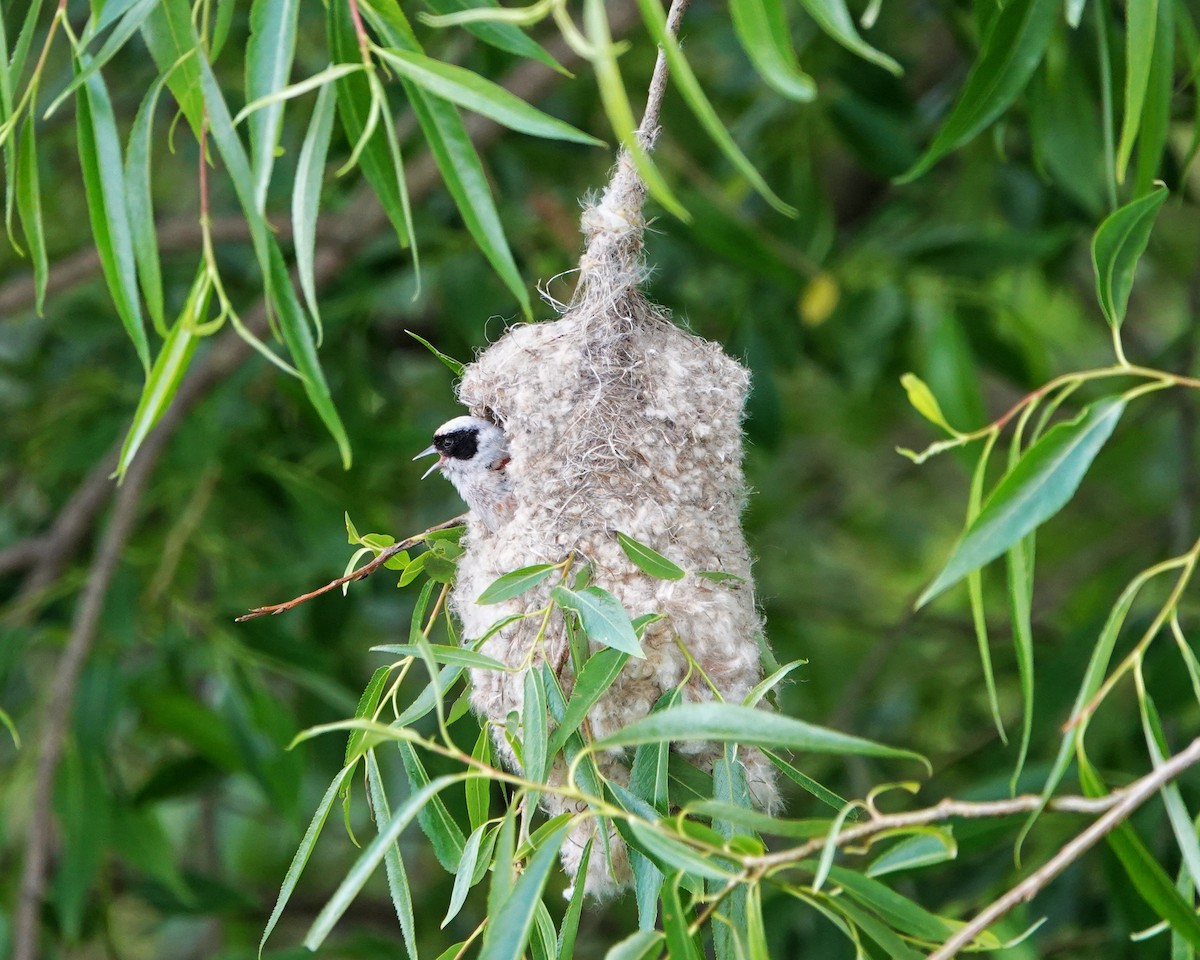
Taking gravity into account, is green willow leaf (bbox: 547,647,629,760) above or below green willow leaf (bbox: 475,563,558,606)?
below

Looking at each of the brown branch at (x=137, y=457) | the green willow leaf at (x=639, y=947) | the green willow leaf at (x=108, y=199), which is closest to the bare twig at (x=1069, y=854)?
the green willow leaf at (x=639, y=947)

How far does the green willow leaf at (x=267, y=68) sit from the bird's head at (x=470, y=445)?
1.13m

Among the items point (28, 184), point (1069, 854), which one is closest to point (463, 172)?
point (28, 184)

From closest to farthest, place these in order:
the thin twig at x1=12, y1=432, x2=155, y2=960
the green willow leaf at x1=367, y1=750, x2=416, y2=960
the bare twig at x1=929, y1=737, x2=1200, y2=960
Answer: the bare twig at x1=929, y1=737, x2=1200, y2=960 → the green willow leaf at x1=367, y1=750, x2=416, y2=960 → the thin twig at x1=12, y1=432, x2=155, y2=960

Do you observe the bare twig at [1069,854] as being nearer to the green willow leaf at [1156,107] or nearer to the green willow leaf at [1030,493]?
the green willow leaf at [1030,493]

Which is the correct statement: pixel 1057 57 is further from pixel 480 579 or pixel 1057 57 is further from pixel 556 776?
pixel 556 776

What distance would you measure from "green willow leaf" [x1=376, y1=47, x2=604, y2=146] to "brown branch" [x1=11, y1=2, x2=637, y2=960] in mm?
1902

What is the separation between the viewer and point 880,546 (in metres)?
5.95

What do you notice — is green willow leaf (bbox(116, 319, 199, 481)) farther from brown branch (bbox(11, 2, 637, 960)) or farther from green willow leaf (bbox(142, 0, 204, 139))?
brown branch (bbox(11, 2, 637, 960))

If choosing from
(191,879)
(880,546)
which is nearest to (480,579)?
(191,879)

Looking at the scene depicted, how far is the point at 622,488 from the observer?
2.05m

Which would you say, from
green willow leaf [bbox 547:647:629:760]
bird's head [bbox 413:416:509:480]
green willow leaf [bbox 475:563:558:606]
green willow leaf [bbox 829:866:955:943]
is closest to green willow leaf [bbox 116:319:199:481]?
green willow leaf [bbox 475:563:558:606]

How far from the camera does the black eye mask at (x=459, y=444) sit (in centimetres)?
260

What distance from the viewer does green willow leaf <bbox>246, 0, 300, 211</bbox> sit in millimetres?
1423
